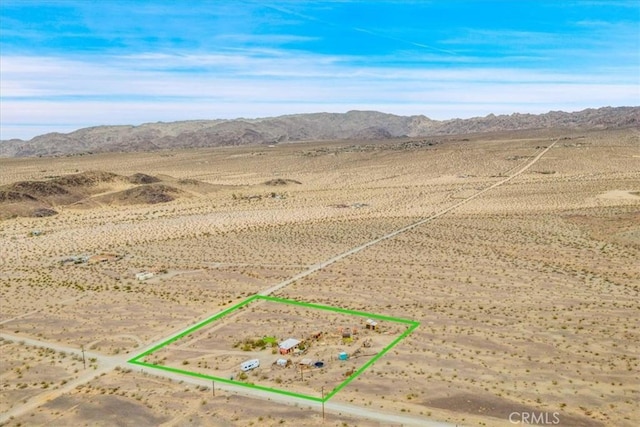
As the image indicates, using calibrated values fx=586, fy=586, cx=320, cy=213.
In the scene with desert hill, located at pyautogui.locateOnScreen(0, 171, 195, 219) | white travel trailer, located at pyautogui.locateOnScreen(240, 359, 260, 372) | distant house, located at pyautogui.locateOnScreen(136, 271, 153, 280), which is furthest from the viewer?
desert hill, located at pyautogui.locateOnScreen(0, 171, 195, 219)

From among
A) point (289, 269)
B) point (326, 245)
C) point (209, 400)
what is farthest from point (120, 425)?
point (326, 245)

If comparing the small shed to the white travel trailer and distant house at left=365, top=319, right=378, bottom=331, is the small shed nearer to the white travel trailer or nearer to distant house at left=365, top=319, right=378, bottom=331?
the white travel trailer

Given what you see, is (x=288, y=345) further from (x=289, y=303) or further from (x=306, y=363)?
(x=289, y=303)

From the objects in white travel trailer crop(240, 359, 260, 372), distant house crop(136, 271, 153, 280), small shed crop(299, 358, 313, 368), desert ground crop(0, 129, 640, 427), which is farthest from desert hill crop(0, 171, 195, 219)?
small shed crop(299, 358, 313, 368)

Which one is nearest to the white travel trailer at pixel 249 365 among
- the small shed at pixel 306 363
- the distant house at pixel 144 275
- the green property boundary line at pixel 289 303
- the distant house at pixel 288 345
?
the green property boundary line at pixel 289 303

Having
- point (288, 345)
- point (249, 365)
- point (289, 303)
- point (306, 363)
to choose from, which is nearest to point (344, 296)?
point (289, 303)
